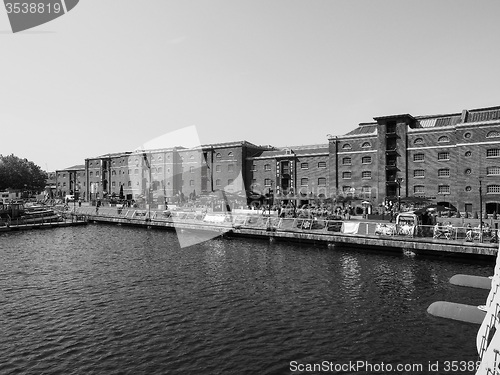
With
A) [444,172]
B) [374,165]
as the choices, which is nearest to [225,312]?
[374,165]

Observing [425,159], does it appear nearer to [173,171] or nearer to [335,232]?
[335,232]

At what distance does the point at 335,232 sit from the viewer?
37.3 meters

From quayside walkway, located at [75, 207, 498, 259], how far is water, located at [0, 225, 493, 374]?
1.18 meters

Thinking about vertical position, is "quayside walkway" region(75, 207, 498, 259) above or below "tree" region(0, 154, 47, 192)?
below

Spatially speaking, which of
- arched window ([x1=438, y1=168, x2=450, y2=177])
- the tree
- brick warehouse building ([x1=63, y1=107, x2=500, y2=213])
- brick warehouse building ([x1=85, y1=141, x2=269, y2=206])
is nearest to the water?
brick warehouse building ([x1=63, y1=107, x2=500, y2=213])

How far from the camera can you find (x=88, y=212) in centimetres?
7106

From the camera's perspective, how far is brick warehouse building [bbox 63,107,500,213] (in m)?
50.2

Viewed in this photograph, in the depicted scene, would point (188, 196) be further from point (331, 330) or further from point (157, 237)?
point (331, 330)

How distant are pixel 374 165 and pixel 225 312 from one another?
47.0 m

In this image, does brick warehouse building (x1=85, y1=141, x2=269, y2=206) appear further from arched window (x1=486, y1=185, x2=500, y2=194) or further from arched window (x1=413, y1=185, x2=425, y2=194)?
arched window (x1=486, y1=185, x2=500, y2=194)

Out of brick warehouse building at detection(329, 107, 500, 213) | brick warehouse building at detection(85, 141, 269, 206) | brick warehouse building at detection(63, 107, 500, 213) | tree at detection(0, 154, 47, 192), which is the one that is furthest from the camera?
tree at detection(0, 154, 47, 192)

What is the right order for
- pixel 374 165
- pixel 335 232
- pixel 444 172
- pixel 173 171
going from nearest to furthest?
pixel 335 232 → pixel 444 172 → pixel 374 165 → pixel 173 171

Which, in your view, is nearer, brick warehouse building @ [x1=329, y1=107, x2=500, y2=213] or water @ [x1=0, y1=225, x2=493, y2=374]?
water @ [x1=0, y1=225, x2=493, y2=374]

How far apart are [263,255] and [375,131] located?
35310 mm
